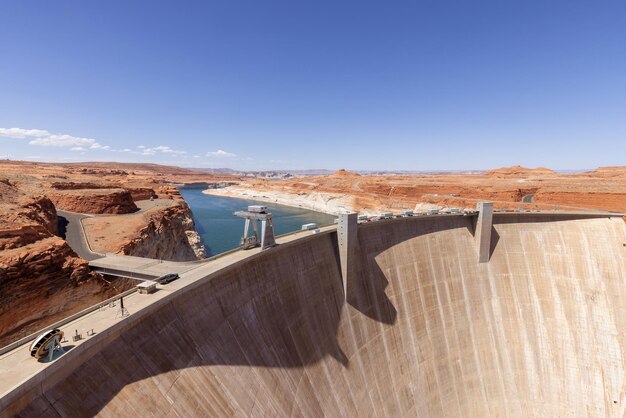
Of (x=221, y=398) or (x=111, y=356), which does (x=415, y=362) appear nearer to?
(x=221, y=398)

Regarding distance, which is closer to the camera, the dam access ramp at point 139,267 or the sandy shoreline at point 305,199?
the dam access ramp at point 139,267

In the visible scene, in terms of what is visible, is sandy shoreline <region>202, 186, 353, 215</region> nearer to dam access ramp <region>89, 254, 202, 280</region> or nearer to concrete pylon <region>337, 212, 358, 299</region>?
concrete pylon <region>337, 212, 358, 299</region>

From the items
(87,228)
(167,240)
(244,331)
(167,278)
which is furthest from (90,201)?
(244,331)

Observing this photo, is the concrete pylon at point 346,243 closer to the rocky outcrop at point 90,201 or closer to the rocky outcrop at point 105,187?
the rocky outcrop at point 90,201

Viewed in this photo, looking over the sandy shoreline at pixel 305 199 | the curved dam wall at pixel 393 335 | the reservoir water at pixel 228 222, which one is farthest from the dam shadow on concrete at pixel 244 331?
the sandy shoreline at pixel 305 199

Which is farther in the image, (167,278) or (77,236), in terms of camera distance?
(77,236)

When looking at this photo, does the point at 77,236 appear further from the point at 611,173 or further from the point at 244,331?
the point at 611,173
